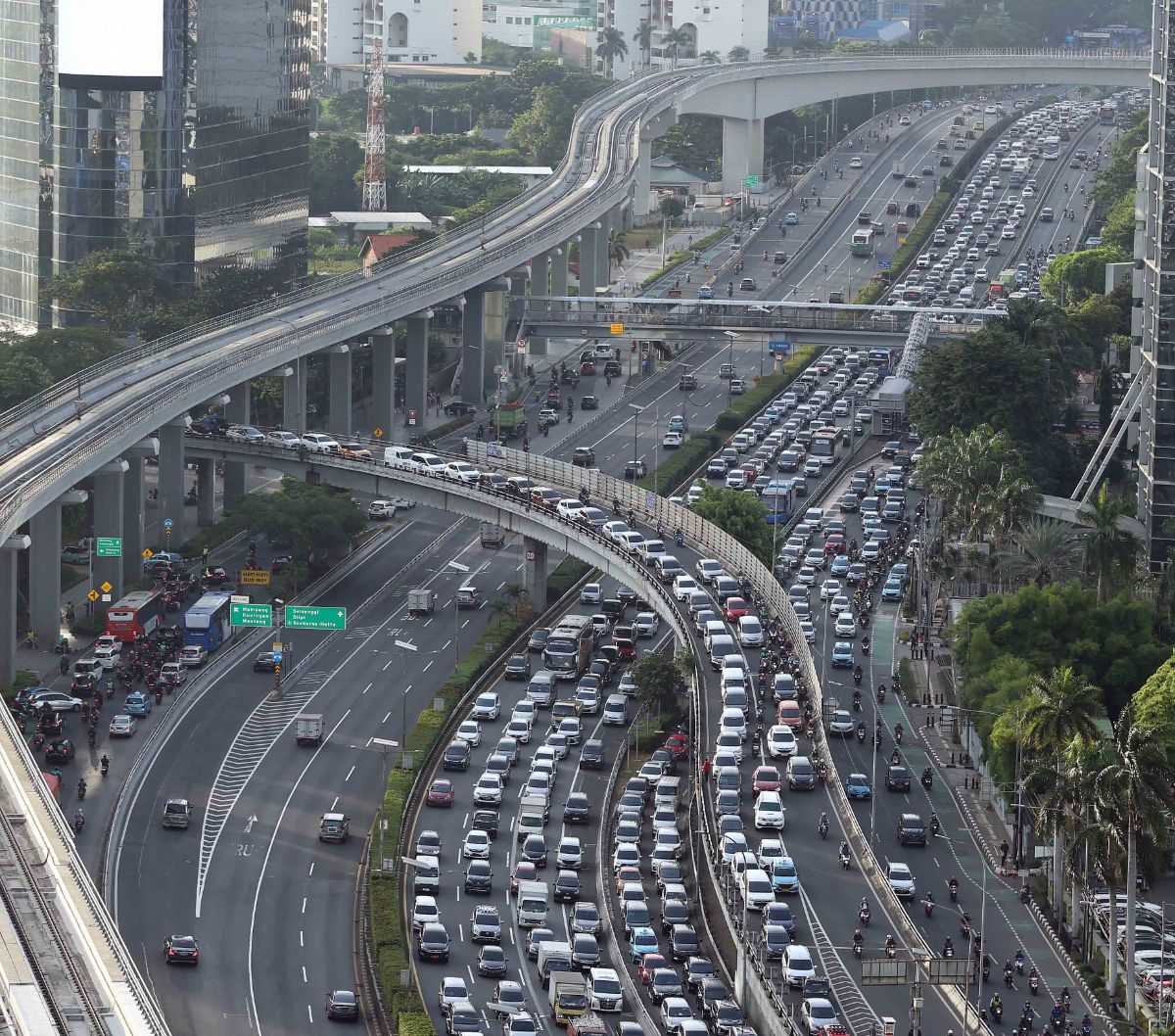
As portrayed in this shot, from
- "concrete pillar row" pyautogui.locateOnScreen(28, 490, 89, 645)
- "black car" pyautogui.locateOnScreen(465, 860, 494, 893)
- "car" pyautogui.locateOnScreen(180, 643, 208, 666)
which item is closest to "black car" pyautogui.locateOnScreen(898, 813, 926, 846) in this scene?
"black car" pyautogui.locateOnScreen(465, 860, 494, 893)

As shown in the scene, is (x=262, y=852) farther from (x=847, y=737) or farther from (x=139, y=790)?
(x=847, y=737)

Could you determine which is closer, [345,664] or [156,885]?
[156,885]

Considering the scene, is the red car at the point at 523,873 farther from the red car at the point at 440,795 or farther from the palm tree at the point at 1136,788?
the palm tree at the point at 1136,788

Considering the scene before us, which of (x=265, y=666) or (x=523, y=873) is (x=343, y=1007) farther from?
(x=265, y=666)

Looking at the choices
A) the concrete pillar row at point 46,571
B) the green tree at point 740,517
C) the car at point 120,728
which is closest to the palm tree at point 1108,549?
the green tree at point 740,517

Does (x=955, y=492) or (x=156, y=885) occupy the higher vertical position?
(x=955, y=492)

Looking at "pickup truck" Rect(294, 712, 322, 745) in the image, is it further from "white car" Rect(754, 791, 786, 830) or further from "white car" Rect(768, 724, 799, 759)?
"white car" Rect(754, 791, 786, 830)

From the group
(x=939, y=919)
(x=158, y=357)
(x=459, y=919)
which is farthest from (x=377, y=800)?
(x=158, y=357)
